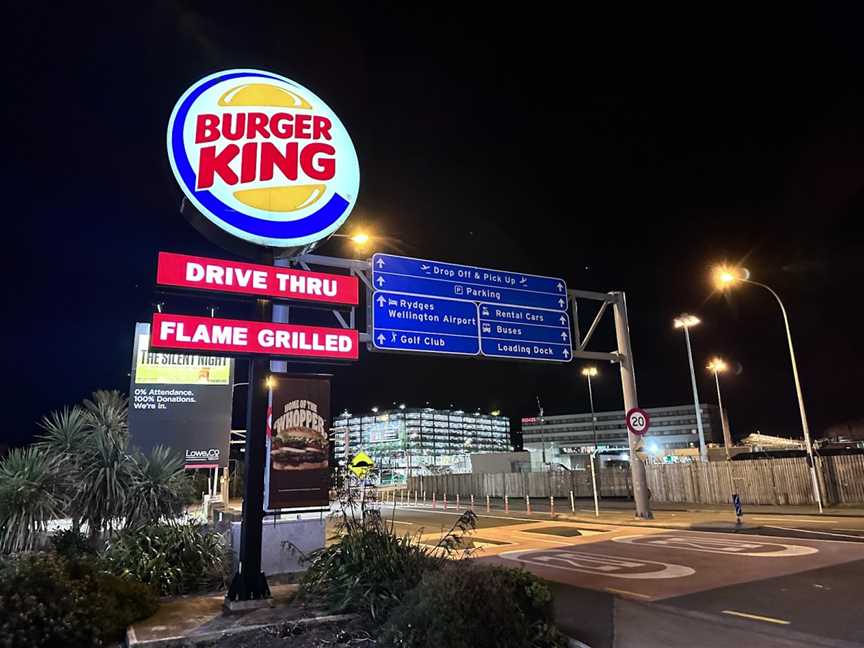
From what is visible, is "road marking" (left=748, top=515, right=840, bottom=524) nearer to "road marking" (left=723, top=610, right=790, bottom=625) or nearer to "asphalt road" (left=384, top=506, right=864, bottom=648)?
"asphalt road" (left=384, top=506, right=864, bottom=648)

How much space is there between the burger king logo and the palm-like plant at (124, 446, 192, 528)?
237 inches

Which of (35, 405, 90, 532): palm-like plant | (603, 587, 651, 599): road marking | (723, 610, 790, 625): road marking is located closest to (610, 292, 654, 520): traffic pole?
(603, 587, 651, 599): road marking

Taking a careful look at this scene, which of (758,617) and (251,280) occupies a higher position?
(251,280)

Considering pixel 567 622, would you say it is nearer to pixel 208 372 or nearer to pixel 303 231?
pixel 303 231

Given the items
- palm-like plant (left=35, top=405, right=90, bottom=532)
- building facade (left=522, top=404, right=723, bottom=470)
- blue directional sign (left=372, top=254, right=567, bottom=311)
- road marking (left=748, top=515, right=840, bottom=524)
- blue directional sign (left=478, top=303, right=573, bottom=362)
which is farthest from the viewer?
building facade (left=522, top=404, right=723, bottom=470)

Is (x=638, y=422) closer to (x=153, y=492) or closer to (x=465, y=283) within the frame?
(x=465, y=283)

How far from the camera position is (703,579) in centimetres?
1038

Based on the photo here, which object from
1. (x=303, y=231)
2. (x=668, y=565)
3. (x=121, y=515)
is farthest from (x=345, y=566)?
(x=668, y=565)

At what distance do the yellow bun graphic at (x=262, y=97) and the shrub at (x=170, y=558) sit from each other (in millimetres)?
7985

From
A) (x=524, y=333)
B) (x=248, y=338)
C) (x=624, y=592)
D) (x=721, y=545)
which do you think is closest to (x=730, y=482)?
(x=721, y=545)

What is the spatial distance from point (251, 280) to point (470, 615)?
6.23 m

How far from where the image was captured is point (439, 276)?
18.3 meters

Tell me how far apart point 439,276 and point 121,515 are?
1076cm

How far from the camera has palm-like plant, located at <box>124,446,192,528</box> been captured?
1196 cm
